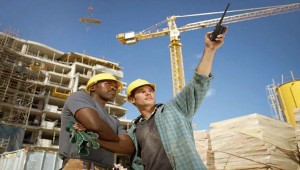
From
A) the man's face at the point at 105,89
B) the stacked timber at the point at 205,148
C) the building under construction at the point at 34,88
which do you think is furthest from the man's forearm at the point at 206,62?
the building under construction at the point at 34,88

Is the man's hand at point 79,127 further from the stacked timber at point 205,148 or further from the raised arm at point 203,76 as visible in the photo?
the stacked timber at point 205,148

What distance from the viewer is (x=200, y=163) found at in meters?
1.77

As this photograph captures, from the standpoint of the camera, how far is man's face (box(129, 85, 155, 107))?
2.50m

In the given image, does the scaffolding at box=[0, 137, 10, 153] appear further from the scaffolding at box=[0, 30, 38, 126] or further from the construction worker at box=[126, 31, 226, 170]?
the construction worker at box=[126, 31, 226, 170]

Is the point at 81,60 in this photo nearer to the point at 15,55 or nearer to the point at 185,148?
the point at 15,55

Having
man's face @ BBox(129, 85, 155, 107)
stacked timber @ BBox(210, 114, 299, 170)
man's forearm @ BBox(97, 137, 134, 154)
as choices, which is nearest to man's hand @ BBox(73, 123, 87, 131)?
man's forearm @ BBox(97, 137, 134, 154)

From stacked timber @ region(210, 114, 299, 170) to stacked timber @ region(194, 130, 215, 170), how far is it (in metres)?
0.37

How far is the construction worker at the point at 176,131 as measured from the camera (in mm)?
1840

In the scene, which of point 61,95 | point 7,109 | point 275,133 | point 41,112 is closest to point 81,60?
point 61,95

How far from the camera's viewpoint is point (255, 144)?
493cm

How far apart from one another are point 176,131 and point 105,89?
1043mm

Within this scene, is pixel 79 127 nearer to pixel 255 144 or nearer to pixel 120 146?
pixel 120 146

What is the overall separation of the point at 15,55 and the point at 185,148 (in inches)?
1337

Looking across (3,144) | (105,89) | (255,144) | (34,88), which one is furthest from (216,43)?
(34,88)
